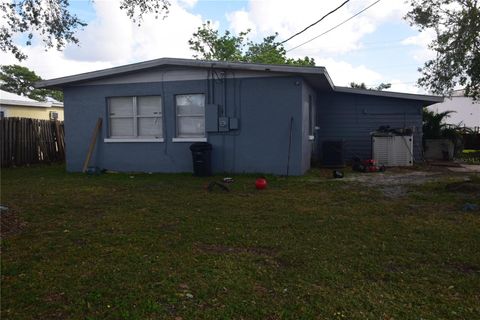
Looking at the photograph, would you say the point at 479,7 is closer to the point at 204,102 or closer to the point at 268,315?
the point at 204,102

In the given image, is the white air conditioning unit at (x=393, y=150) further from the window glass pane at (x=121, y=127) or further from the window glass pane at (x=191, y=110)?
the window glass pane at (x=121, y=127)

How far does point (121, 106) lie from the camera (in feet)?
37.7

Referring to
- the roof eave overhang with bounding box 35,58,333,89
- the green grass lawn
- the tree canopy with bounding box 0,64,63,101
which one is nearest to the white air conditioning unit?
the roof eave overhang with bounding box 35,58,333,89

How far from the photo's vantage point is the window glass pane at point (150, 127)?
11195 millimetres

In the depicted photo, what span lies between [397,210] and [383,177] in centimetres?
415

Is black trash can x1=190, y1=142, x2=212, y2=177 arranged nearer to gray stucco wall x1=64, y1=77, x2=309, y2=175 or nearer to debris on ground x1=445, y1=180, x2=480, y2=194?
gray stucco wall x1=64, y1=77, x2=309, y2=175

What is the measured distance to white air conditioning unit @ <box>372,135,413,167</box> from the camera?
12.7 meters

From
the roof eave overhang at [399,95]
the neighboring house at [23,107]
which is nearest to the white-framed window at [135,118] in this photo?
the roof eave overhang at [399,95]

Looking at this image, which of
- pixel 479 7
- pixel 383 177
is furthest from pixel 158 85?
pixel 479 7

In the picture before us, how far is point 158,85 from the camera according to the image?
35.9 feet

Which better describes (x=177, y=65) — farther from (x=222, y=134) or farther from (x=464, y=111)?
(x=464, y=111)

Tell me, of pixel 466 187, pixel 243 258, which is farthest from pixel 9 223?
pixel 466 187

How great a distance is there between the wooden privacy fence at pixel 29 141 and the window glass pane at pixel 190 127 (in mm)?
6361

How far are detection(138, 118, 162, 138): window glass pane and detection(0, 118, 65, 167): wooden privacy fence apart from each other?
16.8 ft
